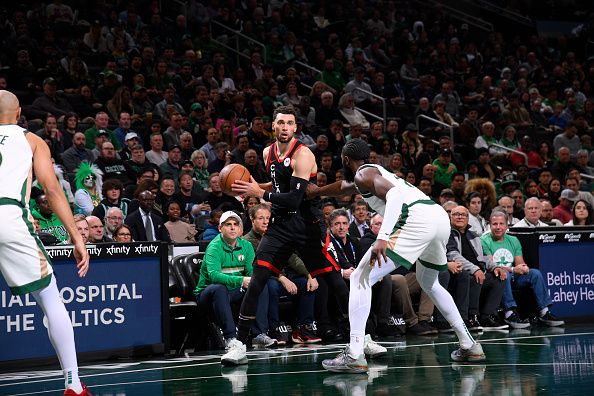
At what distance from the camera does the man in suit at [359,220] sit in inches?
489

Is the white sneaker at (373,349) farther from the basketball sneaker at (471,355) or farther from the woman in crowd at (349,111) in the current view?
the woman in crowd at (349,111)

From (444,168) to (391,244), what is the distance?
9032 mm

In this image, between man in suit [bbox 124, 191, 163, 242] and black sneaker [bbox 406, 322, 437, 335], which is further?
man in suit [bbox 124, 191, 163, 242]

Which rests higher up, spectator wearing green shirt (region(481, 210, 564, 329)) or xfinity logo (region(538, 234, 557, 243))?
xfinity logo (region(538, 234, 557, 243))

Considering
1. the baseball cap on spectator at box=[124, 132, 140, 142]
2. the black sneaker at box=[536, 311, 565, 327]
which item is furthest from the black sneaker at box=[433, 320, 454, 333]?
the baseball cap on spectator at box=[124, 132, 140, 142]

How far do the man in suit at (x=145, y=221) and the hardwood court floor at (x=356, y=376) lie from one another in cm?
250

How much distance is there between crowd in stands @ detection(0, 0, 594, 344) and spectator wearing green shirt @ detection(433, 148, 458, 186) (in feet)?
0.10

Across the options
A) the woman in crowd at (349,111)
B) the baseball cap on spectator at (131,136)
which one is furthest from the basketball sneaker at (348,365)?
the woman in crowd at (349,111)

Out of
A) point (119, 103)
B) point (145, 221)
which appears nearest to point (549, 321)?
point (145, 221)

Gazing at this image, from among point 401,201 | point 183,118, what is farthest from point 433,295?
point 183,118

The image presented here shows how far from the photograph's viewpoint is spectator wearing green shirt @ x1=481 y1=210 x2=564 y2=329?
11.7 meters

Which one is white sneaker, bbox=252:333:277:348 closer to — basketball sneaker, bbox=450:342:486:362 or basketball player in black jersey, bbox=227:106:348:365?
basketball player in black jersey, bbox=227:106:348:365

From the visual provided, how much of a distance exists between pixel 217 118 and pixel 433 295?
8.91 metres

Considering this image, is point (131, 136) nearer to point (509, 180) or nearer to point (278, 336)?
point (278, 336)
